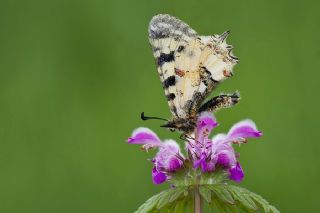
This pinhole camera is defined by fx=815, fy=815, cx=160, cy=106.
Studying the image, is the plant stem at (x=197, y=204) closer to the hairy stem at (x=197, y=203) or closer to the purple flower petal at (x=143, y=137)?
the hairy stem at (x=197, y=203)

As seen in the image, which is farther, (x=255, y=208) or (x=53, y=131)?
(x=53, y=131)

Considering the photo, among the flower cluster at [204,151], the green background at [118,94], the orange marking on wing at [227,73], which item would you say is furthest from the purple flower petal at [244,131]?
the green background at [118,94]

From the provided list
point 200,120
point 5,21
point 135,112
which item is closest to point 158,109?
point 135,112

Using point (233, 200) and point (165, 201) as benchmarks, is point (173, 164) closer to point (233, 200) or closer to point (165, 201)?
point (165, 201)

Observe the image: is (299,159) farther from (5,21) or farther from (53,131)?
(5,21)

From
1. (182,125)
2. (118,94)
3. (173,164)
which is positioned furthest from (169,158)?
(118,94)

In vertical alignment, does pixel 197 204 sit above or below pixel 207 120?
below
